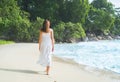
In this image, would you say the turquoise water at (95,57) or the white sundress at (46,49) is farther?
the turquoise water at (95,57)

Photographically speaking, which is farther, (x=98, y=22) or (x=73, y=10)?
(x=98, y=22)

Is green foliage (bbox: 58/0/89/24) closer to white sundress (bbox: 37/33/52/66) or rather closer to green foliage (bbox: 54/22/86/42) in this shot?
green foliage (bbox: 54/22/86/42)

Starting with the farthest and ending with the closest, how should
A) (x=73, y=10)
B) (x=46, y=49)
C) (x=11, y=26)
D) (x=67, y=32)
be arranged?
(x=73, y=10) → (x=67, y=32) → (x=11, y=26) → (x=46, y=49)

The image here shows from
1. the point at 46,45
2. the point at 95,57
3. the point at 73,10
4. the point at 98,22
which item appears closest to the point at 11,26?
the point at 73,10

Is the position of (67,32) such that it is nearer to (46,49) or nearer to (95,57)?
(95,57)

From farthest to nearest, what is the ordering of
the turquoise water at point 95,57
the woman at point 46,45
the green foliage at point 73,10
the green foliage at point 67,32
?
the green foliage at point 73,10 → the green foliage at point 67,32 → the turquoise water at point 95,57 → the woman at point 46,45

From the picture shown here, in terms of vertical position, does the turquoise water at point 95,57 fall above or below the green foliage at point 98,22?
below

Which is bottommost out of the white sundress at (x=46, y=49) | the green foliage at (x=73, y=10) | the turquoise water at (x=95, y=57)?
the turquoise water at (x=95, y=57)

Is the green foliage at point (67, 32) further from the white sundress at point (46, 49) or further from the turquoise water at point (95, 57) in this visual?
the white sundress at point (46, 49)

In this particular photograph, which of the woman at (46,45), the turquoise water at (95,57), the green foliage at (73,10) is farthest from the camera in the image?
the green foliage at (73,10)

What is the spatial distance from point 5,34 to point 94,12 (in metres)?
34.1

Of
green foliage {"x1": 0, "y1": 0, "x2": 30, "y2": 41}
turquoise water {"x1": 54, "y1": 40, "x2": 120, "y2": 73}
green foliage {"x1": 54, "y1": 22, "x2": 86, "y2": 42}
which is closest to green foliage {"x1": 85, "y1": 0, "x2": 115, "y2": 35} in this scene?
green foliage {"x1": 54, "y1": 22, "x2": 86, "y2": 42}

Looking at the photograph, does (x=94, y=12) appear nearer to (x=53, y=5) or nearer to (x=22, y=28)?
(x=53, y=5)

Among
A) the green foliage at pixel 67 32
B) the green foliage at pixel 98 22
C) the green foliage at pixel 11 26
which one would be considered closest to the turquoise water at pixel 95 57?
the green foliage at pixel 11 26
